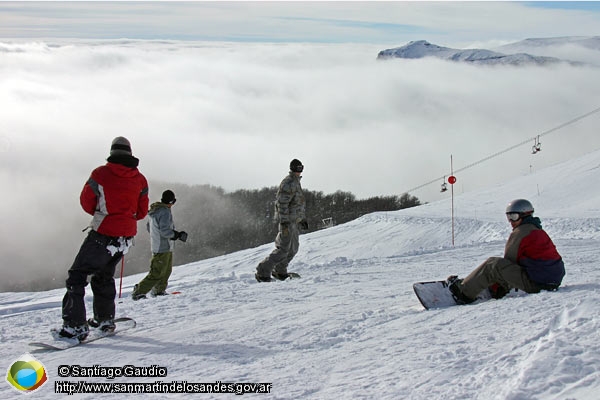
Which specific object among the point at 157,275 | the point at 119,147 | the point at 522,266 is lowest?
the point at 157,275

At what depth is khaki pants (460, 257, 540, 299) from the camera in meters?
5.92

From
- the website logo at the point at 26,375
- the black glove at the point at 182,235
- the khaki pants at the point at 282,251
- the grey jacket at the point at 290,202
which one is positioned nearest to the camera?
the website logo at the point at 26,375

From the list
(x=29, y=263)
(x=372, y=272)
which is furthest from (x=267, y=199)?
(x=372, y=272)

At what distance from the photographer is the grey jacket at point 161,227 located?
370 inches

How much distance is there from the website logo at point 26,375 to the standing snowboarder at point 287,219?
510 centimetres

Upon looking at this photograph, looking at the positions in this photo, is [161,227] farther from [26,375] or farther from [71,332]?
[26,375]

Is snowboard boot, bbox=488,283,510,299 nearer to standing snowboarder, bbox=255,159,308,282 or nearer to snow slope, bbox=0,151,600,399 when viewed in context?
snow slope, bbox=0,151,600,399

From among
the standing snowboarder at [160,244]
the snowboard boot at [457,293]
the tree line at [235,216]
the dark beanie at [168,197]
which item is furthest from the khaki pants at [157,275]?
the tree line at [235,216]

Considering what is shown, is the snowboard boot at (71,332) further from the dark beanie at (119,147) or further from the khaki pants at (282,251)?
the khaki pants at (282,251)

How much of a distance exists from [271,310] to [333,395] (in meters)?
2.92

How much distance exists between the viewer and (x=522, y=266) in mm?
5973

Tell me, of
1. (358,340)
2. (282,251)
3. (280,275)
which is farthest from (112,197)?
(280,275)

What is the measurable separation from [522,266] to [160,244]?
577cm

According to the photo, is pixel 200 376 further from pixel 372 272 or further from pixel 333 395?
pixel 372 272
